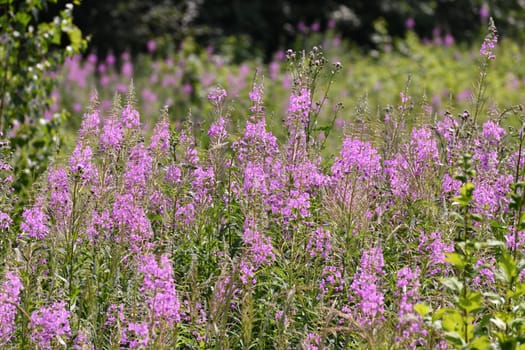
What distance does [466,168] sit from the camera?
12.1ft

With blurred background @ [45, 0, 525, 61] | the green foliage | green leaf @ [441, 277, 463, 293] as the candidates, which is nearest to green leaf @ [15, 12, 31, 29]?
the green foliage

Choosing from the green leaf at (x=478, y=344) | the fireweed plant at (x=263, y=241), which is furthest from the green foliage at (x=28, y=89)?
the green leaf at (x=478, y=344)

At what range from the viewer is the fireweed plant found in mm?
4074

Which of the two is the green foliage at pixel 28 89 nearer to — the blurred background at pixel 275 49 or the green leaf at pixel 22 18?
the green leaf at pixel 22 18

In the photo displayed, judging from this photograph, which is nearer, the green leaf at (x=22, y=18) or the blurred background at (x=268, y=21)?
the green leaf at (x=22, y=18)

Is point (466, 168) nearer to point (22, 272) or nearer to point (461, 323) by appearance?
point (461, 323)

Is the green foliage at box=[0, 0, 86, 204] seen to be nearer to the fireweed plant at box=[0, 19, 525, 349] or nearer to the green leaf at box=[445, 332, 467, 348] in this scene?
the fireweed plant at box=[0, 19, 525, 349]

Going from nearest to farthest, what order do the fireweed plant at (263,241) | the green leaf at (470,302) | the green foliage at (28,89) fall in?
the green leaf at (470,302)
the fireweed plant at (263,241)
the green foliage at (28,89)

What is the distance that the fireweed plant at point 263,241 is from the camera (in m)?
4.07

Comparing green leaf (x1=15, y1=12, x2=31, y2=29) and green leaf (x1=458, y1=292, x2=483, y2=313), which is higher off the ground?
green leaf (x1=15, y1=12, x2=31, y2=29)

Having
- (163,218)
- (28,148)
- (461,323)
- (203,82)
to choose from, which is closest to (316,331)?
(461,323)

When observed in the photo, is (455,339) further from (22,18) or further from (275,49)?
(275,49)

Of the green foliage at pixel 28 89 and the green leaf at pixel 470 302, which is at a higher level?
the green foliage at pixel 28 89

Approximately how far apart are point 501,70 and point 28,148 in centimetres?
1136
